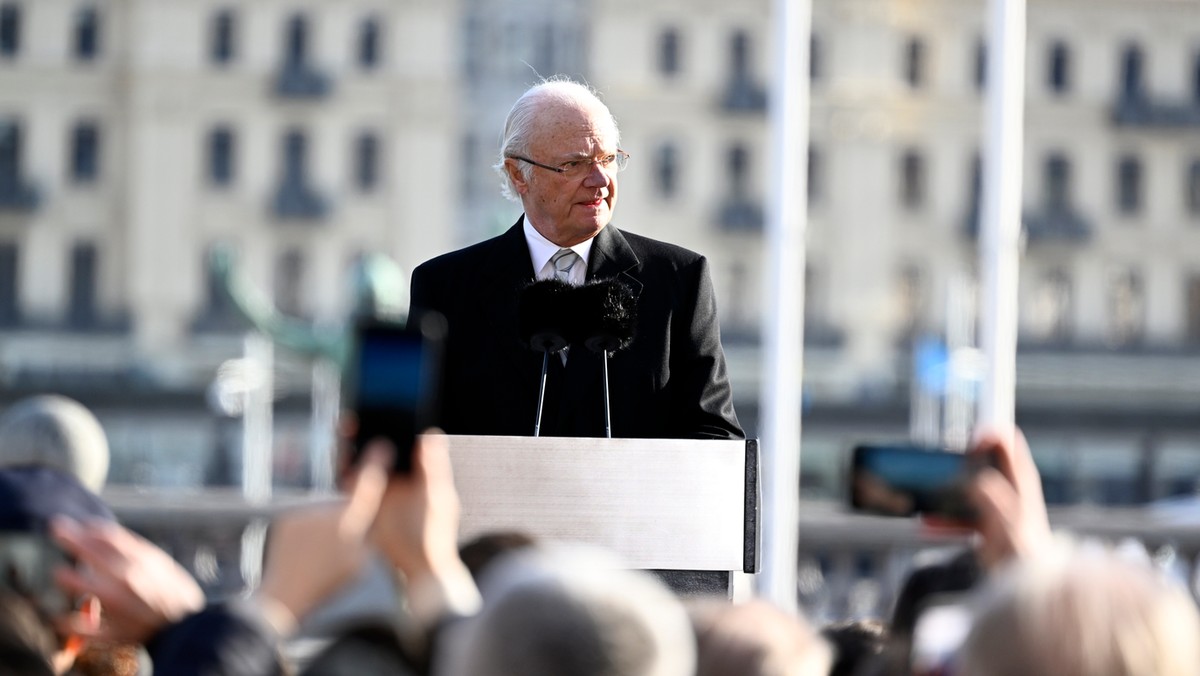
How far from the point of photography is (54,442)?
3625mm

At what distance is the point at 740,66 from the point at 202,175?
13656 millimetres

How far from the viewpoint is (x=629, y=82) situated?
173 ft

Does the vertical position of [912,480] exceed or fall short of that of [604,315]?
it falls short

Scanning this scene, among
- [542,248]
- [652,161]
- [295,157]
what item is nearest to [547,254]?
[542,248]

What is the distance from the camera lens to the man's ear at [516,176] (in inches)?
171

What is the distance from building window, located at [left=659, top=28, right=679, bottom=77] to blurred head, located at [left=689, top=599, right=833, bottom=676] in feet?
169

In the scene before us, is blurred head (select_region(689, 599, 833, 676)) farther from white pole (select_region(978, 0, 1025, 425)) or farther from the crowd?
white pole (select_region(978, 0, 1025, 425))

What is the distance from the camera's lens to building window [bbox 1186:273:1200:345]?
5406 centimetres

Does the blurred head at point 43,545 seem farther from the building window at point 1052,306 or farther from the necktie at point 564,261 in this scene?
the building window at point 1052,306

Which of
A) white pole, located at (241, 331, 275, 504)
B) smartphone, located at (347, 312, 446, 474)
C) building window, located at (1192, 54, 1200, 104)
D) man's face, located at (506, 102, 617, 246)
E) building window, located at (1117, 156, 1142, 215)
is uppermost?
building window, located at (1192, 54, 1200, 104)

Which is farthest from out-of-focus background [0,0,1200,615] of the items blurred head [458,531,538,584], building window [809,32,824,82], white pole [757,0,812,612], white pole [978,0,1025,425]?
blurred head [458,531,538,584]

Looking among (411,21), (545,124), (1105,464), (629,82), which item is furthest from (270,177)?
(545,124)

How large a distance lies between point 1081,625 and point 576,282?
230 centimetres

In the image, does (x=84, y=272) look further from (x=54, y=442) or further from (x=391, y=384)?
(x=391, y=384)
